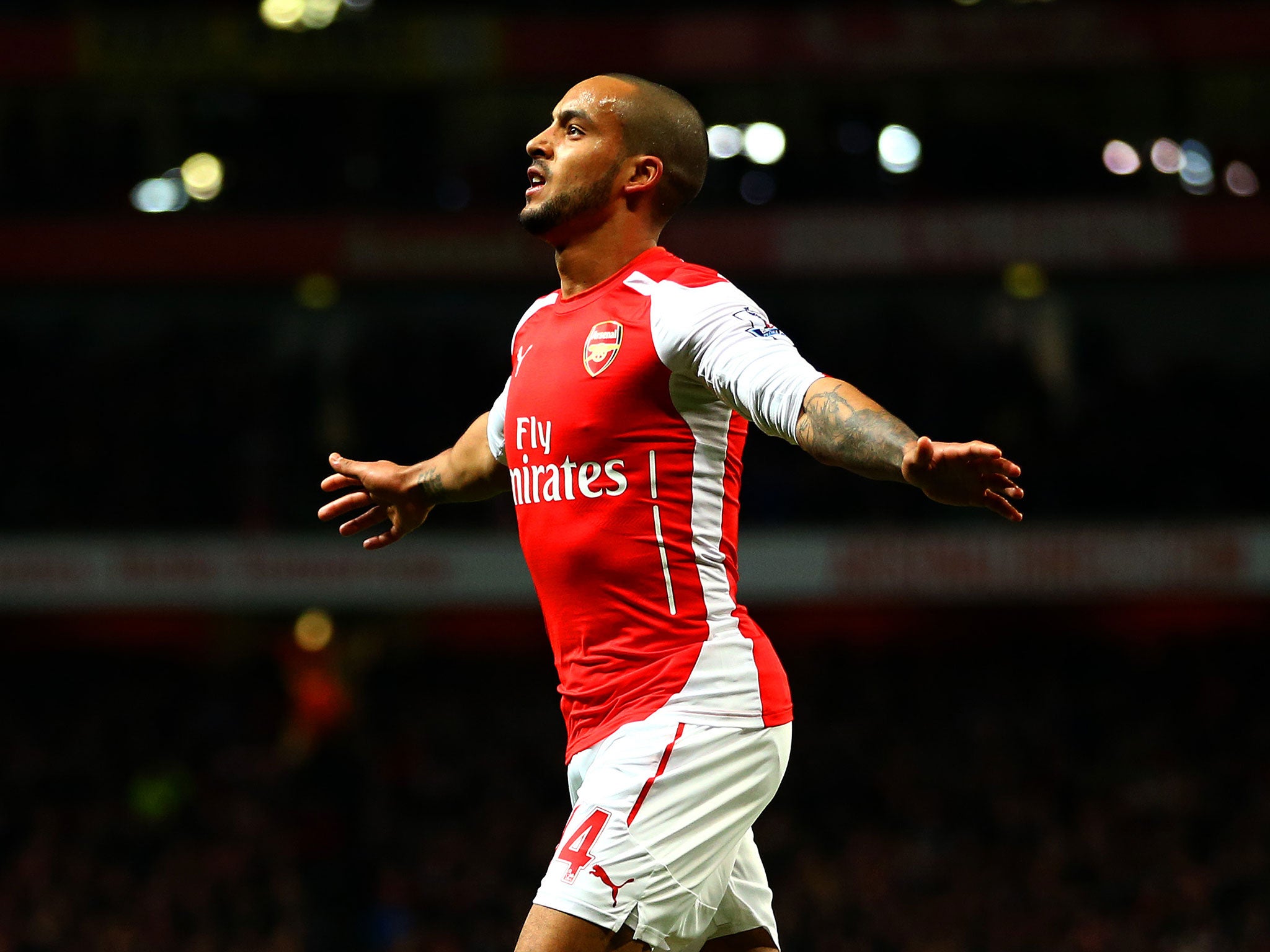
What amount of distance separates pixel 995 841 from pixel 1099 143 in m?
7.74

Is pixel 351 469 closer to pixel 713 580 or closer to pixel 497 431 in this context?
pixel 497 431

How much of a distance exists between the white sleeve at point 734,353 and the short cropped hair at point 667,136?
352mm

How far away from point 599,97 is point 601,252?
13.0 inches

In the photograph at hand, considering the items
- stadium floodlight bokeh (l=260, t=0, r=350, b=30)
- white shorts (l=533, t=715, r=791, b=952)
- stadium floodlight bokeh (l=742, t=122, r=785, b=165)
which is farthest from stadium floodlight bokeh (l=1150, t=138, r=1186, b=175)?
white shorts (l=533, t=715, r=791, b=952)

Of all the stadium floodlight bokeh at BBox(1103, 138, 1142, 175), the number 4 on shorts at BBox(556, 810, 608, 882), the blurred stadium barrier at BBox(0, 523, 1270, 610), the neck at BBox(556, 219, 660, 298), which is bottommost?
the blurred stadium barrier at BBox(0, 523, 1270, 610)

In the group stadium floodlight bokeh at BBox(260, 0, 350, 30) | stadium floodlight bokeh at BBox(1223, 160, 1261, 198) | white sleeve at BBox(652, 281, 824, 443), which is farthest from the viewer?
stadium floodlight bokeh at BBox(260, 0, 350, 30)

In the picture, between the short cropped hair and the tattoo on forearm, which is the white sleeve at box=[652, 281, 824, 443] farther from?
the short cropped hair

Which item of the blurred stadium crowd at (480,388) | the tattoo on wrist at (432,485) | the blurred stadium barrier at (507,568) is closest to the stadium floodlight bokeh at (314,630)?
the blurred stadium crowd at (480,388)

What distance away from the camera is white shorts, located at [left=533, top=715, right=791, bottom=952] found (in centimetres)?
298

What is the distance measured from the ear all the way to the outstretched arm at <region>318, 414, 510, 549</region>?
71 cm

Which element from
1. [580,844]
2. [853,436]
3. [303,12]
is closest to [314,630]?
[303,12]

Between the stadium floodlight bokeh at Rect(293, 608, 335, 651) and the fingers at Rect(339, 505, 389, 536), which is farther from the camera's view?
the stadium floodlight bokeh at Rect(293, 608, 335, 651)

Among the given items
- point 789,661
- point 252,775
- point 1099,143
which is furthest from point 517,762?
point 1099,143

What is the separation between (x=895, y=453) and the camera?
2689 millimetres
